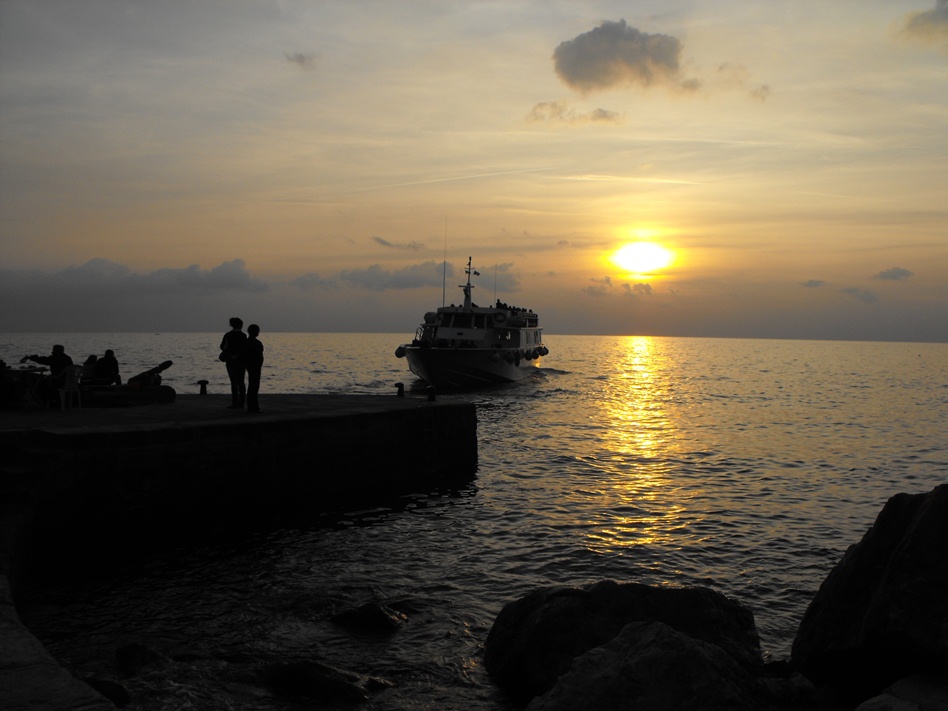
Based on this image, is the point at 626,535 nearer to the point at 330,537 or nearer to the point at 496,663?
the point at 330,537

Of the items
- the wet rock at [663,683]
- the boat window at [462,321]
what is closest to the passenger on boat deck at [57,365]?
the wet rock at [663,683]

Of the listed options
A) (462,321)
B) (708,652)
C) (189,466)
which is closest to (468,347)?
(462,321)

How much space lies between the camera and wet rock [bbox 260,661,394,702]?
6875mm

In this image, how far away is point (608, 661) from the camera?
5535 millimetres

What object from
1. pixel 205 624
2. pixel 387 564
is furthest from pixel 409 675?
pixel 387 564

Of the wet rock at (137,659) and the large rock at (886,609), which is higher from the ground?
the large rock at (886,609)

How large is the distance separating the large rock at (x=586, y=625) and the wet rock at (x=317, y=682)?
137 cm

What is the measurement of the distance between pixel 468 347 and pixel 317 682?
126 feet

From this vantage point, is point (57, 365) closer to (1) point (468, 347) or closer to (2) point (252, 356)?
(2) point (252, 356)

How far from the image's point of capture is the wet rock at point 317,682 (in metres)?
6.88

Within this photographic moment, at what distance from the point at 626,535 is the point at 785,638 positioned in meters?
4.84

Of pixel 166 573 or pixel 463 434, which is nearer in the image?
pixel 166 573

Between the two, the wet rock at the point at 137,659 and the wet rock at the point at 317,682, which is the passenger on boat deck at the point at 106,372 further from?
the wet rock at the point at 317,682

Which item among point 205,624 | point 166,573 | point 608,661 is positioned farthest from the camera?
point 166,573
